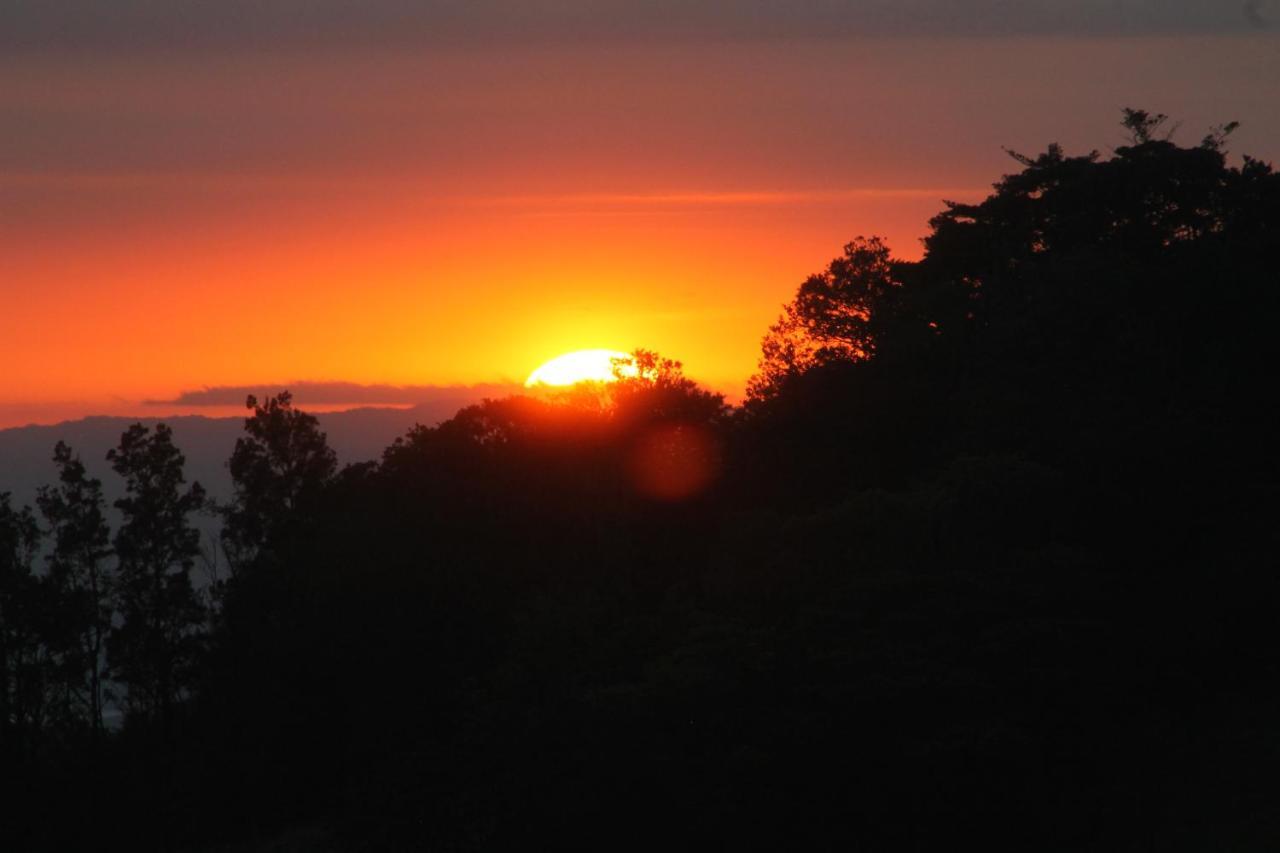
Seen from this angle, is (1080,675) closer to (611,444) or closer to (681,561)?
(681,561)

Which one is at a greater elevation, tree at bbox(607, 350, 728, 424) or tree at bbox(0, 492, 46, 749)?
tree at bbox(607, 350, 728, 424)

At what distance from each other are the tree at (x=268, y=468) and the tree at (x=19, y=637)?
7.54 m

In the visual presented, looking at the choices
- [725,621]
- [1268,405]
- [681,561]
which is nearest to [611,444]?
[681,561]

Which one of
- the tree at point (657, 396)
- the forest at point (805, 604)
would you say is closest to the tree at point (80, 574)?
the forest at point (805, 604)

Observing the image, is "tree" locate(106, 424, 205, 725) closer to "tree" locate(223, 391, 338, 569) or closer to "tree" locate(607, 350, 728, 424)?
"tree" locate(223, 391, 338, 569)

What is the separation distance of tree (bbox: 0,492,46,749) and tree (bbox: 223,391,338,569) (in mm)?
7539

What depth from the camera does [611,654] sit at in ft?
80.8

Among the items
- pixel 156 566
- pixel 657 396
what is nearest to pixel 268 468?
pixel 156 566

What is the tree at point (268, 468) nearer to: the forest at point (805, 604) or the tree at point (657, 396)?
the forest at point (805, 604)

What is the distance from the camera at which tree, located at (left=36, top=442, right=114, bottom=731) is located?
50094 mm

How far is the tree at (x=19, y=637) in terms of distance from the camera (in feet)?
157

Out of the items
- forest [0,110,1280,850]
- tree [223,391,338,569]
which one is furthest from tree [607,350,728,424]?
tree [223,391,338,569]

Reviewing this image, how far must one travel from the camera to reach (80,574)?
53.0m

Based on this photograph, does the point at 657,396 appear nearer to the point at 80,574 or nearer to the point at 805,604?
the point at 805,604
